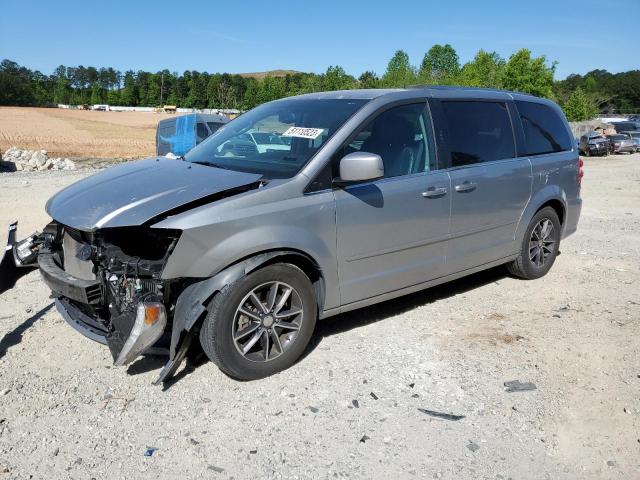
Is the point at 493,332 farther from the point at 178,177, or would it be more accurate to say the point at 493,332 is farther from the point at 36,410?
the point at 36,410

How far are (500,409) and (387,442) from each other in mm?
833

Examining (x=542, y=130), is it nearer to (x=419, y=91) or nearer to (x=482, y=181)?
(x=482, y=181)

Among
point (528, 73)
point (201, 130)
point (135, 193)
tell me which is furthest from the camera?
point (528, 73)

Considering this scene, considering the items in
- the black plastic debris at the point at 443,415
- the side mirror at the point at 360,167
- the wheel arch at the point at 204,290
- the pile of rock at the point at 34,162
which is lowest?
the black plastic debris at the point at 443,415

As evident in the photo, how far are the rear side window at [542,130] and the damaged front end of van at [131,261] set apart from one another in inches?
123

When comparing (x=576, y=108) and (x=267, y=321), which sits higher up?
(x=576, y=108)

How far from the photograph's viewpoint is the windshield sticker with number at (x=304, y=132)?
167 inches

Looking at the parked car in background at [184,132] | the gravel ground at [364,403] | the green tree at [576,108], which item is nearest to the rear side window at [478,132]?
the gravel ground at [364,403]

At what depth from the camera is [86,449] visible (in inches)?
121

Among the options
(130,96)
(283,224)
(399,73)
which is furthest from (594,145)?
(130,96)

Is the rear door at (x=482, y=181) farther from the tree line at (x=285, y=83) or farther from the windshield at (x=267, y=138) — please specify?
the tree line at (x=285, y=83)

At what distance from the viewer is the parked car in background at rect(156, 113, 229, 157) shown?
18.5 m

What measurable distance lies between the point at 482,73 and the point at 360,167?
60.0 meters

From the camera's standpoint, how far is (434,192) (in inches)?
181
